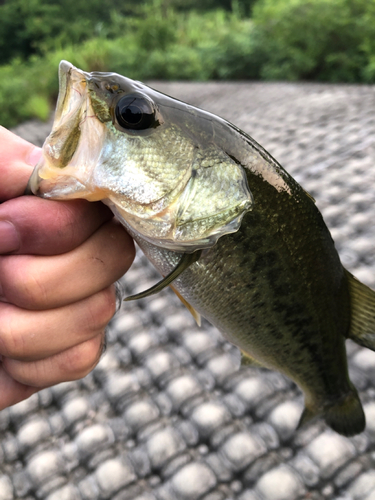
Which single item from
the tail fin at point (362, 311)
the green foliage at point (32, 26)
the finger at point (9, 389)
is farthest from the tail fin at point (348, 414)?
the green foliage at point (32, 26)

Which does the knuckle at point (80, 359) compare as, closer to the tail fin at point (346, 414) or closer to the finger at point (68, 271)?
the finger at point (68, 271)

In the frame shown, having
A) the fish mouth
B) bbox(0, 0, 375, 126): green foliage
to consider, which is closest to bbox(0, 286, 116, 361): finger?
the fish mouth

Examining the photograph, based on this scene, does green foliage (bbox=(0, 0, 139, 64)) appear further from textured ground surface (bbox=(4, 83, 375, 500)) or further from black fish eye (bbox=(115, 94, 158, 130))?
black fish eye (bbox=(115, 94, 158, 130))

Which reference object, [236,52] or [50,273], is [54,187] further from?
[236,52]

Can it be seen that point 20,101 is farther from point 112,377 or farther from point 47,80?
point 112,377

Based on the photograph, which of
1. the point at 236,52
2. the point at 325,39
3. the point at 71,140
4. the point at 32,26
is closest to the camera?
the point at 71,140

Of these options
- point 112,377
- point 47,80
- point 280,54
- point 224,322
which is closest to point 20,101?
point 47,80

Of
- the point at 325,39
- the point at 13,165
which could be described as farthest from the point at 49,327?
the point at 325,39
